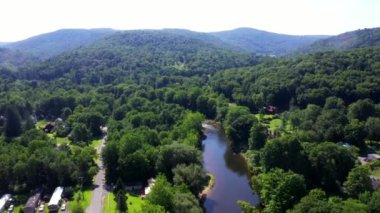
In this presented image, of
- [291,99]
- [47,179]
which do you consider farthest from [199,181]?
[291,99]

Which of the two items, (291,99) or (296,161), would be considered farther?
(291,99)

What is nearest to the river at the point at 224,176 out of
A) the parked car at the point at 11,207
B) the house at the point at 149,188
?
the house at the point at 149,188

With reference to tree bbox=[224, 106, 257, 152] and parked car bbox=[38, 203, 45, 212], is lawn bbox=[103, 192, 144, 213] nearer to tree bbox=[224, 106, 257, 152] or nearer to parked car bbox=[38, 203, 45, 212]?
parked car bbox=[38, 203, 45, 212]

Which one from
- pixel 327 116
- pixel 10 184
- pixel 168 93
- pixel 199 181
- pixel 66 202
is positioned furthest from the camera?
pixel 168 93

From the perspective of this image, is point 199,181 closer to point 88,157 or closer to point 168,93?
point 88,157

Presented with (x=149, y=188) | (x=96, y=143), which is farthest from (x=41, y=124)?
(x=149, y=188)

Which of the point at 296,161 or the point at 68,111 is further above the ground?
the point at 296,161

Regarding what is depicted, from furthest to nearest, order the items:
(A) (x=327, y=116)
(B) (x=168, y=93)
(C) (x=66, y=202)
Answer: (B) (x=168, y=93)
(A) (x=327, y=116)
(C) (x=66, y=202)
